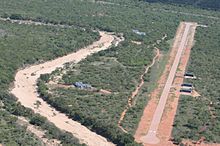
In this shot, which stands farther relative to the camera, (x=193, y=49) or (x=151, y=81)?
(x=193, y=49)

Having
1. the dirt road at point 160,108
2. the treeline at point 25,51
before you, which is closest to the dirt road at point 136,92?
the dirt road at point 160,108

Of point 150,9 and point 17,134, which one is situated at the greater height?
point 17,134

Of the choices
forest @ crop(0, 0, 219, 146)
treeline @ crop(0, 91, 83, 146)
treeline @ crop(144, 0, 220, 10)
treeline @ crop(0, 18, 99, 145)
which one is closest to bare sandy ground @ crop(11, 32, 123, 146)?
forest @ crop(0, 0, 219, 146)

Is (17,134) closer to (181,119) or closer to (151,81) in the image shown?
(181,119)

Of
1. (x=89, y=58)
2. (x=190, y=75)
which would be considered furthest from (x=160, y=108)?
(x=89, y=58)

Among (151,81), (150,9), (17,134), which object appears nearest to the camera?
(17,134)

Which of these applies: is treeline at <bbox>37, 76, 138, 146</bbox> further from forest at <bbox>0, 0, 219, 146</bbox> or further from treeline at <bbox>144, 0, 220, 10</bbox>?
treeline at <bbox>144, 0, 220, 10</bbox>

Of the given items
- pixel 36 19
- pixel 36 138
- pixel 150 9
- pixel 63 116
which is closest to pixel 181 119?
pixel 63 116
